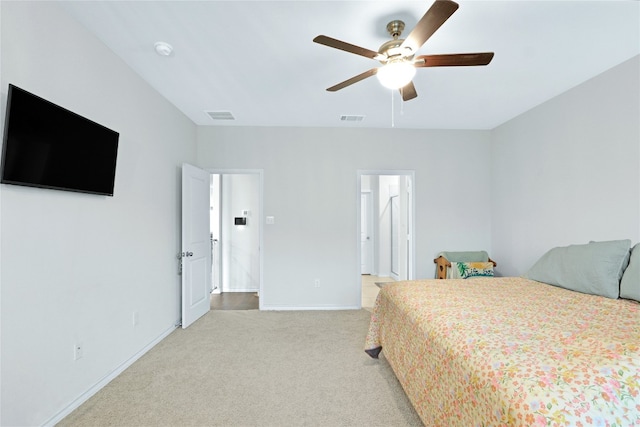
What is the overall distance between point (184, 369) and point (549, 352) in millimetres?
2613

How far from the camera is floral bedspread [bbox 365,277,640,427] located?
0.99 meters

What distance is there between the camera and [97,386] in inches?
91.0

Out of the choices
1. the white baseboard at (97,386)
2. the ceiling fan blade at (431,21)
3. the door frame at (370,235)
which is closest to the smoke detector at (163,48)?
the ceiling fan blade at (431,21)

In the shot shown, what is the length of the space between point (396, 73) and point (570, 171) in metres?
2.43

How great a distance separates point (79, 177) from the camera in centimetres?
209

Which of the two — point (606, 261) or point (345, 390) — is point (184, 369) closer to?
point (345, 390)

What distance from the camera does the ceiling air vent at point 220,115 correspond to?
12.7 feet

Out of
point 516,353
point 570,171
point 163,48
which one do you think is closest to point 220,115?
point 163,48

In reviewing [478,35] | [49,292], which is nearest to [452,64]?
[478,35]

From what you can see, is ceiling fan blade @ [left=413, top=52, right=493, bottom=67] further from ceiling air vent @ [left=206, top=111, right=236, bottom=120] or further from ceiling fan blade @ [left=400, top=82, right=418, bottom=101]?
ceiling air vent @ [left=206, top=111, right=236, bottom=120]

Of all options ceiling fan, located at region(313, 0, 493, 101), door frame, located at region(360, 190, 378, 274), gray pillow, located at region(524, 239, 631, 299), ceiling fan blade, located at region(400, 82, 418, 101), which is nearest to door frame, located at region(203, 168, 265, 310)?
ceiling fan blade, located at region(400, 82, 418, 101)

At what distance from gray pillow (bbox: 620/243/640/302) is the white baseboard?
12.5ft

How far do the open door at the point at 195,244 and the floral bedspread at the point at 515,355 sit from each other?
2.43m

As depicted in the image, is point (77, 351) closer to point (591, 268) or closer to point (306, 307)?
point (306, 307)
